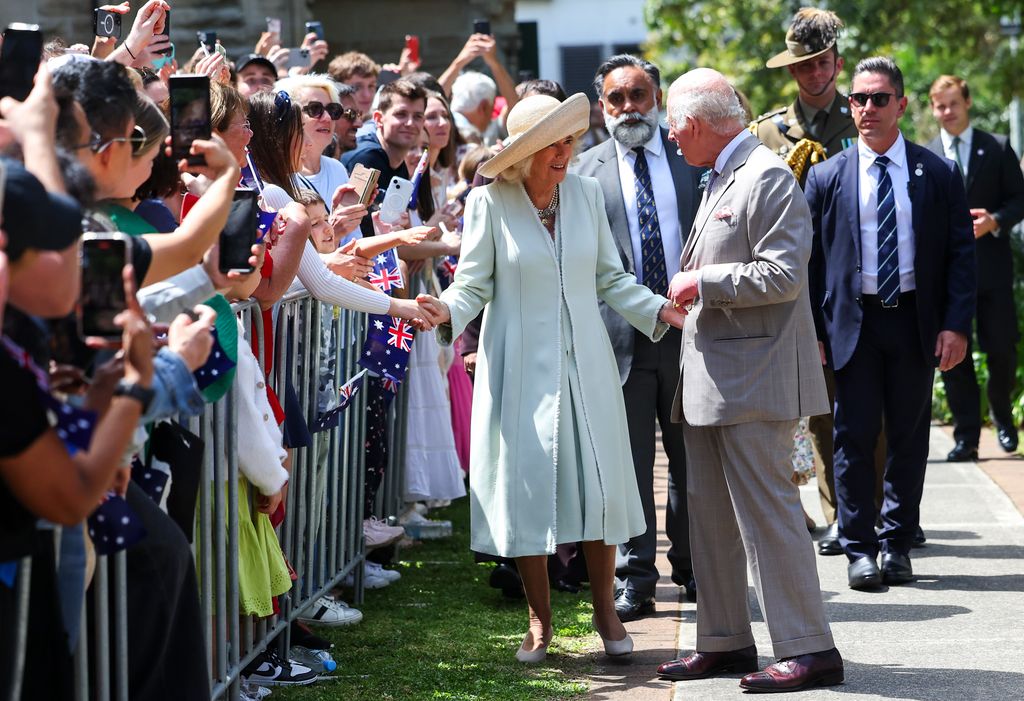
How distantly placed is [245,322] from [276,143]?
1047 millimetres

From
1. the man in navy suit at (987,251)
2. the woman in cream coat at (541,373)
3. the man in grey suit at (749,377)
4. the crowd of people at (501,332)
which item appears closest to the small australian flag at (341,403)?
the crowd of people at (501,332)

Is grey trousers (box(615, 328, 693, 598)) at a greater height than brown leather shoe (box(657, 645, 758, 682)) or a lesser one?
greater

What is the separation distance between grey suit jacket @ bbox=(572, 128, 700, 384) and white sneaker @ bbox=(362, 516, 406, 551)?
1379mm

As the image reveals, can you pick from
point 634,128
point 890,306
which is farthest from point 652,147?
point 890,306

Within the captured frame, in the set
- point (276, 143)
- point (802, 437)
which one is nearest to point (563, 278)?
point (276, 143)

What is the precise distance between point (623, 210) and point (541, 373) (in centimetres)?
122

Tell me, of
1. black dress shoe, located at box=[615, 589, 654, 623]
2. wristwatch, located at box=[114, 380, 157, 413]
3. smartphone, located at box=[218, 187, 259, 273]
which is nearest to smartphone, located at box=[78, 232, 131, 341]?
wristwatch, located at box=[114, 380, 157, 413]

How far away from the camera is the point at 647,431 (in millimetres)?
6406

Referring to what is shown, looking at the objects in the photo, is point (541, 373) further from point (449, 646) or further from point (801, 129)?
point (801, 129)

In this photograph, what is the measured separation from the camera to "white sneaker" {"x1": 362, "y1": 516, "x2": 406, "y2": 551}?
6.75m

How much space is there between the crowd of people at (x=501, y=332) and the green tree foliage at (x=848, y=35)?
1055 cm

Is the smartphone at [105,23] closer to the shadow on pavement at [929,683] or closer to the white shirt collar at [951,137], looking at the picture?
the shadow on pavement at [929,683]

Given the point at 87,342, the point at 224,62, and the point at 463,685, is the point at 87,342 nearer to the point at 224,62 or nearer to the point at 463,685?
the point at 463,685

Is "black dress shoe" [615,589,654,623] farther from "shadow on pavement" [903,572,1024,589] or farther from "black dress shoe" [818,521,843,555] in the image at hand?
"black dress shoe" [818,521,843,555]
